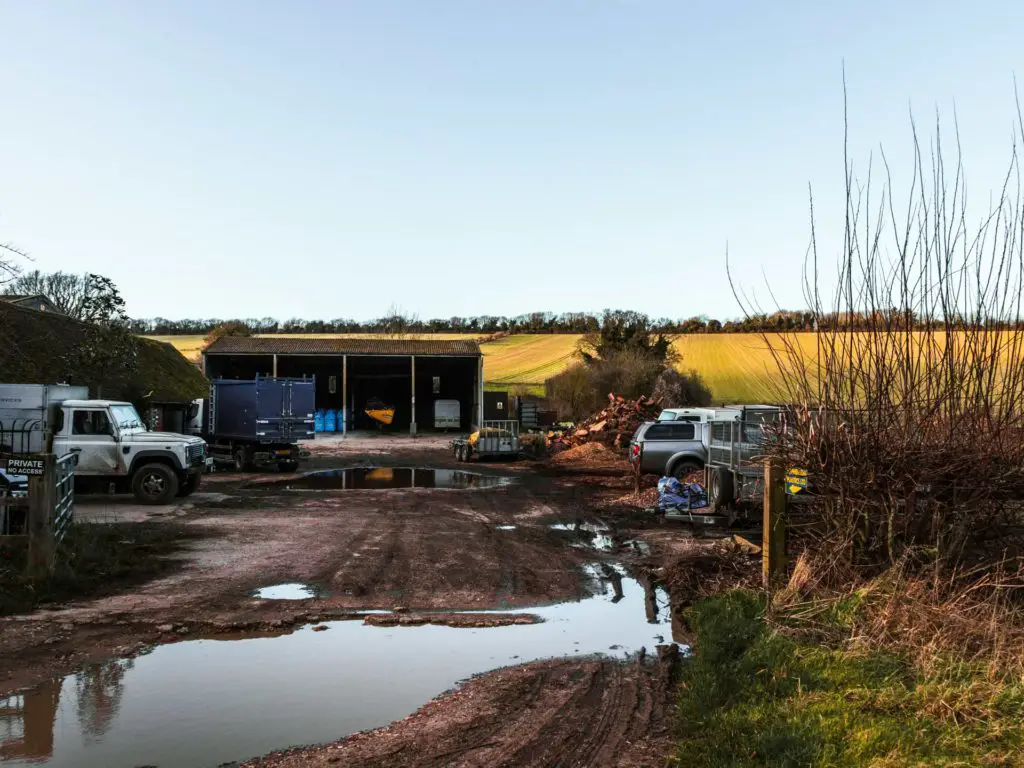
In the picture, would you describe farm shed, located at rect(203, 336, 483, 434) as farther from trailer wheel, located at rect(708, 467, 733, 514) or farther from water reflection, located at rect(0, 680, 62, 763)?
water reflection, located at rect(0, 680, 62, 763)

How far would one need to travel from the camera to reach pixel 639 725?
Answer: 5.70m

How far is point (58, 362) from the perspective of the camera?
118ft

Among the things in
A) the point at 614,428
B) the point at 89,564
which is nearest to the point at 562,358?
the point at 614,428

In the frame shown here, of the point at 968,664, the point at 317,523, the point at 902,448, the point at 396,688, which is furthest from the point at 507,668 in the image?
the point at 317,523

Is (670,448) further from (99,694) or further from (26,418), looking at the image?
(99,694)

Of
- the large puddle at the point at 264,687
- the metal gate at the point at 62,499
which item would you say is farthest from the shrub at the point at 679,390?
the large puddle at the point at 264,687

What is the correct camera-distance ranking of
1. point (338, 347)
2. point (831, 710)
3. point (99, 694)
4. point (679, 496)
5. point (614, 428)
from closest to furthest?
point (831, 710)
point (99, 694)
point (679, 496)
point (614, 428)
point (338, 347)

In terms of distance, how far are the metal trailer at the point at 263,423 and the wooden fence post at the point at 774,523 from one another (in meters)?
20.3

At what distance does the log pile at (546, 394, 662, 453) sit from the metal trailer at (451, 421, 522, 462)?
125 inches

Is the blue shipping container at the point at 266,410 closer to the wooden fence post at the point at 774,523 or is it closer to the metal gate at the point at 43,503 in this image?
the metal gate at the point at 43,503

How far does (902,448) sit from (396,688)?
16.3 ft

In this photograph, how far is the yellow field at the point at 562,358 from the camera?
188 feet

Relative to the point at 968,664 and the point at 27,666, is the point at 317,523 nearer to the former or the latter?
the point at 27,666

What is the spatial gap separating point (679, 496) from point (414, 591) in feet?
22.1
